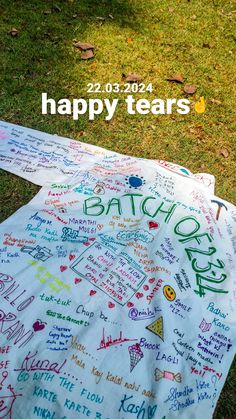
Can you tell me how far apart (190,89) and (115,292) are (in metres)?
2.20

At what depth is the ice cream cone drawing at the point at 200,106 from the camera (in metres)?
3.73

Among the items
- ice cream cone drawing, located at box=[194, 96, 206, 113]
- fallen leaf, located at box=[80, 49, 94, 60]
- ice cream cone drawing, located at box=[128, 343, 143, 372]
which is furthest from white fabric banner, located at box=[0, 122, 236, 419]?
fallen leaf, located at box=[80, 49, 94, 60]

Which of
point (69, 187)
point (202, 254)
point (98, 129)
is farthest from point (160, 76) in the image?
point (202, 254)

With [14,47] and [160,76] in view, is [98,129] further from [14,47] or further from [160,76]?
[14,47]

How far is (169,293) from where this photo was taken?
2.33 metres

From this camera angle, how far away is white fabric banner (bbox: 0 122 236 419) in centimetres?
195

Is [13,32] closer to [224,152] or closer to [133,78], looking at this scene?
[133,78]

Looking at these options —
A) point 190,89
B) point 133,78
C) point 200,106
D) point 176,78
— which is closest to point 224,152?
point 200,106

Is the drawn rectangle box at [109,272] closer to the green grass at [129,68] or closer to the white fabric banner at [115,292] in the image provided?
the white fabric banner at [115,292]

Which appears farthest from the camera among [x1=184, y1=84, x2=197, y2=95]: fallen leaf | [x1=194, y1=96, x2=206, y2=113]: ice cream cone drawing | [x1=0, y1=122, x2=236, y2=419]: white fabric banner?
[x1=184, y1=84, x2=197, y2=95]: fallen leaf

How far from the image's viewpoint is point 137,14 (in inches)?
185

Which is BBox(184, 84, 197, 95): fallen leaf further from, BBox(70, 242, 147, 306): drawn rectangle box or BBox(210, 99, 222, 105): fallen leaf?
BBox(70, 242, 147, 306): drawn rectangle box

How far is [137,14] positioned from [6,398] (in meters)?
3.94

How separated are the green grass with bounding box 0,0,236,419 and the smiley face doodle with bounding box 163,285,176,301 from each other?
3.23 feet
